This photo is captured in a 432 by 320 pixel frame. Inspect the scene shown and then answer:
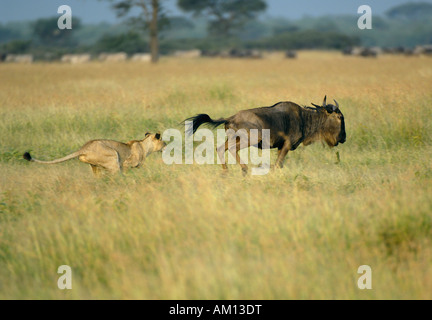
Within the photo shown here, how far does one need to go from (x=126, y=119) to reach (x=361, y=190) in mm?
5942

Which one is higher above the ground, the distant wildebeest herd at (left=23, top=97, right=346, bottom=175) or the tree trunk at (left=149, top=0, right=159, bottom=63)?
the tree trunk at (left=149, top=0, right=159, bottom=63)

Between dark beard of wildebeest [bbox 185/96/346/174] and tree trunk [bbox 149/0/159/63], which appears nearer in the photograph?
dark beard of wildebeest [bbox 185/96/346/174]

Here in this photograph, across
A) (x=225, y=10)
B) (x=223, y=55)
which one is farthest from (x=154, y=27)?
(x=225, y=10)

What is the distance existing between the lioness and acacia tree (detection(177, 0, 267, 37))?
54.6 m

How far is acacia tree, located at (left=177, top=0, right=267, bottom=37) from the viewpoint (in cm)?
6119

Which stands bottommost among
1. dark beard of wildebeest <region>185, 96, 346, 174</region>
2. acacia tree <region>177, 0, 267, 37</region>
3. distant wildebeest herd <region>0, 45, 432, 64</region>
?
dark beard of wildebeest <region>185, 96, 346, 174</region>

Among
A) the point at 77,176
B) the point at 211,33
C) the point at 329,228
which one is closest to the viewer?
the point at 329,228

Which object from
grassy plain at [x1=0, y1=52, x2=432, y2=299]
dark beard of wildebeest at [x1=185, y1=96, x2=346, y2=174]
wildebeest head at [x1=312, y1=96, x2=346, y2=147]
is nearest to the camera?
grassy plain at [x1=0, y1=52, x2=432, y2=299]

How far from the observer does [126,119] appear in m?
11.0

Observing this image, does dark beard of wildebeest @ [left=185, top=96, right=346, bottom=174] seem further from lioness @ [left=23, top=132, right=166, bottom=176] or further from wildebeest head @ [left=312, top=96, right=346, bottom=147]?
lioness @ [left=23, top=132, right=166, bottom=176]

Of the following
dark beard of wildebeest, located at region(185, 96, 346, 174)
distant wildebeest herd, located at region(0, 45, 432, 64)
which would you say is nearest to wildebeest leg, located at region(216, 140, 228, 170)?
dark beard of wildebeest, located at region(185, 96, 346, 174)

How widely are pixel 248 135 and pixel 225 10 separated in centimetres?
5890
